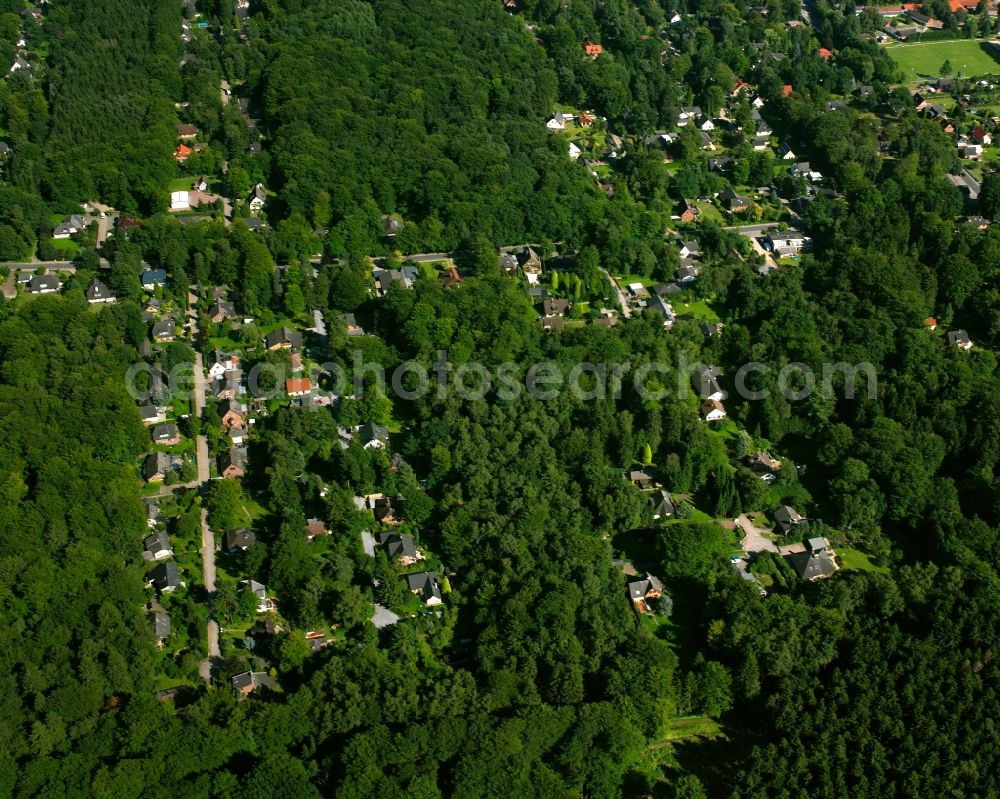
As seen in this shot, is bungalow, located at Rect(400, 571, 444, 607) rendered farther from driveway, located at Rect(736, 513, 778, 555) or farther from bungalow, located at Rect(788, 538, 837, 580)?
bungalow, located at Rect(788, 538, 837, 580)

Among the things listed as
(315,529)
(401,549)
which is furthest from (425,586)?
(315,529)

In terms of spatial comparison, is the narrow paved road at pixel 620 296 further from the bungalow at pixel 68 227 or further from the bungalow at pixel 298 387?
the bungalow at pixel 68 227

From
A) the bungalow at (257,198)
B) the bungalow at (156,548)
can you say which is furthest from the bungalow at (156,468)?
the bungalow at (257,198)

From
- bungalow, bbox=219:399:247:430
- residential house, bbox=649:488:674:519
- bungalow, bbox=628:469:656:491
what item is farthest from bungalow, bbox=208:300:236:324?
residential house, bbox=649:488:674:519

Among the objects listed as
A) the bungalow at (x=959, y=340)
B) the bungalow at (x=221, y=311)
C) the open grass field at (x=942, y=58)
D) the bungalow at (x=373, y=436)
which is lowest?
the bungalow at (x=373, y=436)

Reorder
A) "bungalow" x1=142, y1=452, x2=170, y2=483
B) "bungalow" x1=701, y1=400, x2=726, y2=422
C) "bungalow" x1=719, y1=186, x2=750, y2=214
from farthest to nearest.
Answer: "bungalow" x1=719, y1=186, x2=750, y2=214 < "bungalow" x1=701, y1=400, x2=726, y2=422 < "bungalow" x1=142, y1=452, x2=170, y2=483

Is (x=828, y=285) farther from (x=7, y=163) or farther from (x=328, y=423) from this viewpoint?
(x=7, y=163)

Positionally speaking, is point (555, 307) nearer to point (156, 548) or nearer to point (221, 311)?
point (221, 311)
